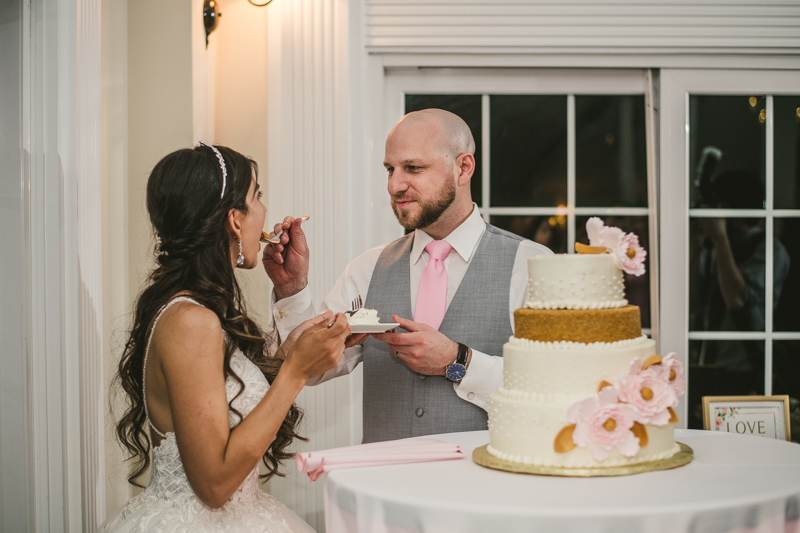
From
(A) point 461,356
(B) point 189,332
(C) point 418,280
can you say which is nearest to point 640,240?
(C) point 418,280

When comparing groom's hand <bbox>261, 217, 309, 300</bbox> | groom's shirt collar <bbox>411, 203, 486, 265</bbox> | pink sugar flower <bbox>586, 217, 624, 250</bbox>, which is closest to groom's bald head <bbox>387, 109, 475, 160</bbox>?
groom's shirt collar <bbox>411, 203, 486, 265</bbox>

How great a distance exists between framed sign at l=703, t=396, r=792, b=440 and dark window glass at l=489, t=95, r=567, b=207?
1142mm

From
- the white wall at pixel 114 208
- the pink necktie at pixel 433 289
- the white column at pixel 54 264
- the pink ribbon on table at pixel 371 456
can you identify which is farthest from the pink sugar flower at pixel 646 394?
the white wall at pixel 114 208

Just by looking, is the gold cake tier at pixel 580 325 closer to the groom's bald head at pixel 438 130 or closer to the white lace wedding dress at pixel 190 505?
the white lace wedding dress at pixel 190 505

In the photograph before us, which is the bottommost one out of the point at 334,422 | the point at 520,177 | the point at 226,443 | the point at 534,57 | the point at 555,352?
the point at 334,422

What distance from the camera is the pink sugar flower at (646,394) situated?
129 centimetres

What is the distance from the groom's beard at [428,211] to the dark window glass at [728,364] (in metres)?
1.63

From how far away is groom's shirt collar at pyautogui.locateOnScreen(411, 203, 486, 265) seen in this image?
2.17 m

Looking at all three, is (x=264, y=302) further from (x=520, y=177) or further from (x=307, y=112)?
(x=520, y=177)

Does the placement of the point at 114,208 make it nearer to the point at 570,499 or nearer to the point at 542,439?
the point at 542,439

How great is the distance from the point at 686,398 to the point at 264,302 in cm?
203

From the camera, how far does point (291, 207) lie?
2.89 metres

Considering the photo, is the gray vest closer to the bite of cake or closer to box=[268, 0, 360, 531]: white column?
the bite of cake

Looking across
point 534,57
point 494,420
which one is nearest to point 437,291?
point 494,420
